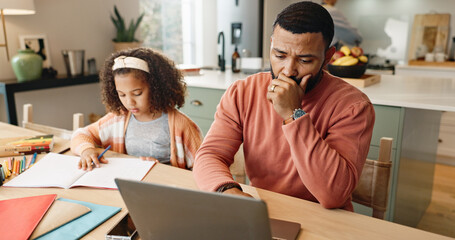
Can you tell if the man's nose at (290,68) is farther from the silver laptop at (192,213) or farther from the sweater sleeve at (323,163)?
the silver laptop at (192,213)

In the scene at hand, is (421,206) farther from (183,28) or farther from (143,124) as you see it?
(183,28)

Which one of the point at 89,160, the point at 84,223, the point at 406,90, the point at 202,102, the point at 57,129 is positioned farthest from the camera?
the point at 202,102

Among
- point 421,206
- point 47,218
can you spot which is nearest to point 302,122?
point 47,218

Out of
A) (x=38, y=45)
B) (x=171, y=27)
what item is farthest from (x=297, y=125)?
(x=171, y=27)

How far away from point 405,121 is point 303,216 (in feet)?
4.10

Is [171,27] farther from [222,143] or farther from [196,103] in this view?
[222,143]

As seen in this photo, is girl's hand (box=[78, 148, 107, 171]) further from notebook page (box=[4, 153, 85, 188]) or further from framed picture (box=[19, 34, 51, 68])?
framed picture (box=[19, 34, 51, 68])

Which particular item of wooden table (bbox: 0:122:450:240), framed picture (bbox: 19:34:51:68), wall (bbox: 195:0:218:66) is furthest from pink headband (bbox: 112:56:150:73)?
wall (bbox: 195:0:218:66)

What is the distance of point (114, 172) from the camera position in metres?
1.20

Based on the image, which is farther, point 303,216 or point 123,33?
point 123,33

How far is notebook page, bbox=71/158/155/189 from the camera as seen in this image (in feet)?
3.63

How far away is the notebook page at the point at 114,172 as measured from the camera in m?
1.11

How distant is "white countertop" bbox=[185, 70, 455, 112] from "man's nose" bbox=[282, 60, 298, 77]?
3.45 feet

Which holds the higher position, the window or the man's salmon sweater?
the window
